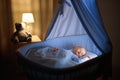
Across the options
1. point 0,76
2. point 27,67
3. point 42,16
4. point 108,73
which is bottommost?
point 0,76

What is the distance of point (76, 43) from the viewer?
10.2ft

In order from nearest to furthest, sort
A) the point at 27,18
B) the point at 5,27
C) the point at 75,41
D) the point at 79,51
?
the point at 79,51 < the point at 75,41 < the point at 27,18 < the point at 5,27

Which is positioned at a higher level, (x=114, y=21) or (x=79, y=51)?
(x=114, y=21)

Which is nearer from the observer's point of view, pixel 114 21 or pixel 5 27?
pixel 114 21

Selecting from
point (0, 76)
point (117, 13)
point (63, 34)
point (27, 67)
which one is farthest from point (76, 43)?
point (0, 76)

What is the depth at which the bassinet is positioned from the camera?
2092 mm

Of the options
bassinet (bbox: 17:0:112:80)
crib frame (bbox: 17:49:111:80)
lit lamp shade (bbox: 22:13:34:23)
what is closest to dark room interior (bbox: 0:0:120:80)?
lit lamp shade (bbox: 22:13:34:23)

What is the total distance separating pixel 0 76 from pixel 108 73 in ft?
6.13

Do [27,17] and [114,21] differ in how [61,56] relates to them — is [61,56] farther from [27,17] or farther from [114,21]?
[27,17]

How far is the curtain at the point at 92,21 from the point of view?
2.34m

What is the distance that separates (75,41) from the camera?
3123 mm

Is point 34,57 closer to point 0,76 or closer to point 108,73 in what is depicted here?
point 108,73

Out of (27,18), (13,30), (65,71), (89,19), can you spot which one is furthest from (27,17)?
(65,71)

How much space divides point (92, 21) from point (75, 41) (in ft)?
2.57
